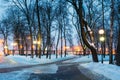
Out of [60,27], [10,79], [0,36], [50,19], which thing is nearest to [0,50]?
[0,36]

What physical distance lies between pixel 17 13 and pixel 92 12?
894 inches

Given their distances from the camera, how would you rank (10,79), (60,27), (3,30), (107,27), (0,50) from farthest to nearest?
(0,50)
(3,30)
(107,27)
(60,27)
(10,79)

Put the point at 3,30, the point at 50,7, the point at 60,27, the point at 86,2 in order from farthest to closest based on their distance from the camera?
the point at 3,30, the point at 60,27, the point at 50,7, the point at 86,2

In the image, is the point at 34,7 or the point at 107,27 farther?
the point at 107,27

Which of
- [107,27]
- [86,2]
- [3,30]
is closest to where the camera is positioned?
[86,2]

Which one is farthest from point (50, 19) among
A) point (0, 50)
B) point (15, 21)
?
point (0, 50)

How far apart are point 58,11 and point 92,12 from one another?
36.6ft

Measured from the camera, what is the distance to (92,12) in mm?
53031

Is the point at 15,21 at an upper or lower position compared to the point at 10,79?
upper

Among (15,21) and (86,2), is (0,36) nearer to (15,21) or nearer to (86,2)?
(15,21)

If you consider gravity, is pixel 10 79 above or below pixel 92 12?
below

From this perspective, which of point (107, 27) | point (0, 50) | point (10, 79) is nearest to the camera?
point (10, 79)

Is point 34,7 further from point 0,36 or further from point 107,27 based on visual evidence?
point 0,36

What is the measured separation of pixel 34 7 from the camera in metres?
52.0
